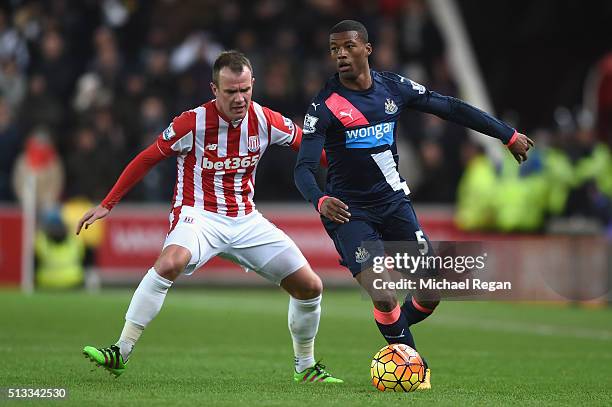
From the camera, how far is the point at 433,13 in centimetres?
2267

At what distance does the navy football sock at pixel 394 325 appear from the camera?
8.22 meters

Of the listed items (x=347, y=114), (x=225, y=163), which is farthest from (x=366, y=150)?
(x=225, y=163)

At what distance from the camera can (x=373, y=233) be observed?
27.4ft

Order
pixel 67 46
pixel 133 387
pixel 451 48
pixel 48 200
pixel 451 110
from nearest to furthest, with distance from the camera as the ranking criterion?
pixel 133 387
pixel 451 110
pixel 48 200
pixel 67 46
pixel 451 48

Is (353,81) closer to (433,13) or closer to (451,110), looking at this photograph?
(451,110)

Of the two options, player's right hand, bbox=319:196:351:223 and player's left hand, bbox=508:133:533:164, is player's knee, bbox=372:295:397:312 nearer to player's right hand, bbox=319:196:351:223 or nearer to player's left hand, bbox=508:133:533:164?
player's right hand, bbox=319:196:351:223

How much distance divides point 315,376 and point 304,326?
0.34 meters

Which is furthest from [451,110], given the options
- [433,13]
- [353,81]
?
[433,13]

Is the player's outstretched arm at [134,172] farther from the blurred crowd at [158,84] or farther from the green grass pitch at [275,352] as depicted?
the blurred crowd at [158,84]

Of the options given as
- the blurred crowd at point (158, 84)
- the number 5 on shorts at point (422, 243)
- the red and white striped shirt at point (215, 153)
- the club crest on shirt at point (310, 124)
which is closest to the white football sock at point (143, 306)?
the red and white striped shirt at point (215, 153)

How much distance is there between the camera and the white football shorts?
329 inches

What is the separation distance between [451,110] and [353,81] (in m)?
0.72

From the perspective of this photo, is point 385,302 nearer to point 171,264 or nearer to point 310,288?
point 310,288

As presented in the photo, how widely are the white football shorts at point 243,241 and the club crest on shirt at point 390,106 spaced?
109 cm
